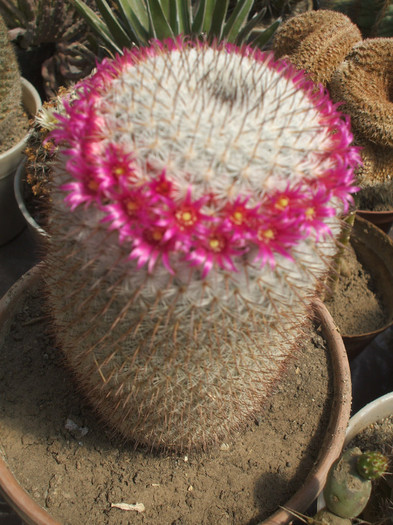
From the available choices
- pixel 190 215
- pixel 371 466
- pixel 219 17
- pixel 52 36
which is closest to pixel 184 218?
pixel 190 215

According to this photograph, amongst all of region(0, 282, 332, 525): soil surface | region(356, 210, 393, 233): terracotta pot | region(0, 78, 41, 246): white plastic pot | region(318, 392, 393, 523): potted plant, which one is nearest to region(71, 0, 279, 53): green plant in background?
region(0, 78, 41, 246): white plastic pot

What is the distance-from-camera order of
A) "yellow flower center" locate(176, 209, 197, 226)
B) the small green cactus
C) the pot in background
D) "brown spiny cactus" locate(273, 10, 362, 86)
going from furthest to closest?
1. "brown spiny cactus" locate(273, 10, 362, 86)
2. the pot in background
3. the small green cactus
4. "yellow flower center" locate(176, 209, 197, 226)

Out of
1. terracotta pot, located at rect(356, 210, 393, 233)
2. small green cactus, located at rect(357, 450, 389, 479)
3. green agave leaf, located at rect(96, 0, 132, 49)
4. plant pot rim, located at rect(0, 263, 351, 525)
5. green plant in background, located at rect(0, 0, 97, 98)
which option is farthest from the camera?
green plant in background, located at rect(0, 0, 97, 98)

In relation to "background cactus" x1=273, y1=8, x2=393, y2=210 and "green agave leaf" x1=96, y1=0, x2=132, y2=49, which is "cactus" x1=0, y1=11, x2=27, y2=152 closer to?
"green agave leaf" x1=96, y1=0, x2=132, y2=49

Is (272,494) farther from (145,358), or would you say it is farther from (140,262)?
(140,262)

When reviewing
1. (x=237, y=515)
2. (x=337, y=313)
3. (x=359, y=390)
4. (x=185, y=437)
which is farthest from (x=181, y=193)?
(x=359, y=390)

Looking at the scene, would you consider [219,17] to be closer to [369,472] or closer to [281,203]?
[281,203]
